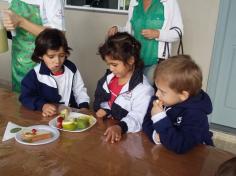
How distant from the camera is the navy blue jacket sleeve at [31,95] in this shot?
1521 mm

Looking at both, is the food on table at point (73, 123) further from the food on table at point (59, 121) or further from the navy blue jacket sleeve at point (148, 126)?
the navy blue jacket sleeve at point (148, 126)

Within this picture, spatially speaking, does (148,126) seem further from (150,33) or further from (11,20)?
(11,20)

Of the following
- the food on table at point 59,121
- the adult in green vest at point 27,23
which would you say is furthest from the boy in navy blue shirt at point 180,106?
the adult in green vest at point 27,23

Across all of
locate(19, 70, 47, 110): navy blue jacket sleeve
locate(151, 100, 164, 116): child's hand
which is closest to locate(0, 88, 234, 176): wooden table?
locate(151, 100, 164, 116): child's hand

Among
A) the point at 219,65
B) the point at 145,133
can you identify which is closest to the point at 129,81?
the point at 145,133

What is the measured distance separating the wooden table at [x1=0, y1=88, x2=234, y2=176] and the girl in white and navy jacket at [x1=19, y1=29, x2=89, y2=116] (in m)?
0.35

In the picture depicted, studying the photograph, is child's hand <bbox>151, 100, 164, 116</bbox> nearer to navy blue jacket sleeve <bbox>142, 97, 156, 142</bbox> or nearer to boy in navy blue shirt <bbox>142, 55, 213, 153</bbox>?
boy in navy blue shirt <bbox>142, 55, 213, 153</bbox>

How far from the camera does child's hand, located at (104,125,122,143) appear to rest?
3.95 ft

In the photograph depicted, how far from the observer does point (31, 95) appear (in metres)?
1.60

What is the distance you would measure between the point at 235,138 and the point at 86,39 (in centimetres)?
197

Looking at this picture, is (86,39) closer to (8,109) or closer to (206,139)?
(8,109)

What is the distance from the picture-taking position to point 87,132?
1.28 metres

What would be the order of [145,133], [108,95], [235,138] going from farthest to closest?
[235,138]
[108,95]
[145,133]

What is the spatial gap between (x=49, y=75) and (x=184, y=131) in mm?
868
